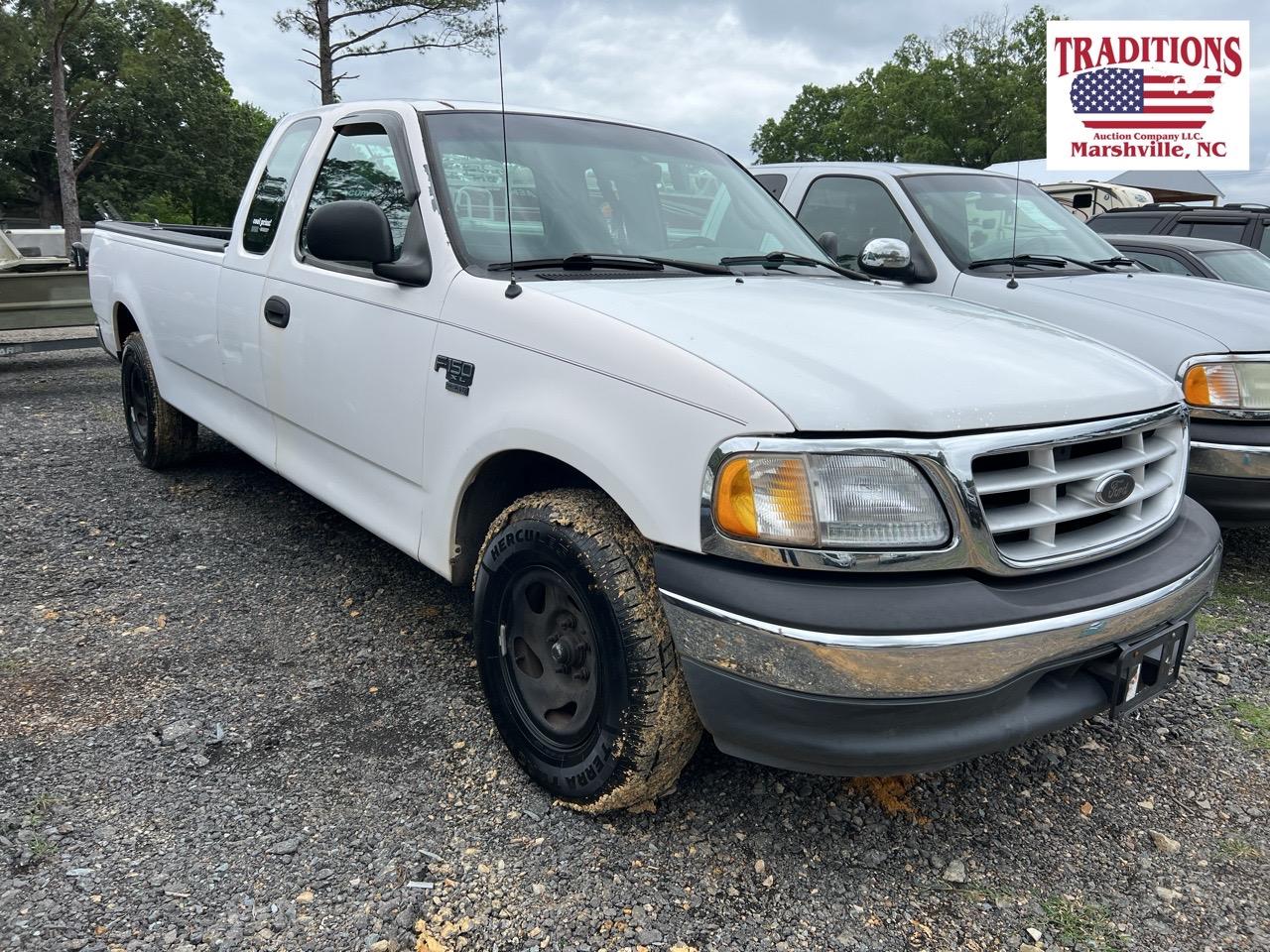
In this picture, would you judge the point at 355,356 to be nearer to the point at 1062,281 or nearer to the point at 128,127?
the point at 1062,281

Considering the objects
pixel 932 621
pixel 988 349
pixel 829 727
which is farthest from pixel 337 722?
pixel 988 349

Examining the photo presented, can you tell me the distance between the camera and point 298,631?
3.55 meters

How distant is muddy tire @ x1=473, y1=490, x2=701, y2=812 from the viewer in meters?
2.16

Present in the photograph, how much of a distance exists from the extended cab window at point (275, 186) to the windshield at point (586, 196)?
97 centimetres

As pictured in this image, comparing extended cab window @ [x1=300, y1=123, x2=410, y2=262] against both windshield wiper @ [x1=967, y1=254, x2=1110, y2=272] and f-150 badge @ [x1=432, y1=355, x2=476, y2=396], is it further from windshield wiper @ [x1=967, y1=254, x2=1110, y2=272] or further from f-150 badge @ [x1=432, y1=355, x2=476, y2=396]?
windshield wiper @ [x1=967, y1=254, x2=1110, y2=272]

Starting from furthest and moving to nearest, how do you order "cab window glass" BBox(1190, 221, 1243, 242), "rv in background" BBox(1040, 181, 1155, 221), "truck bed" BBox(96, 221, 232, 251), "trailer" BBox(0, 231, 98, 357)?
"rv in background" BBox(1040, 181, 1155, 221)
"cab window glass" BBox(1190, 221, 1243, 242)
"trailer" BBox(0, 231, 98, 357)
"truck bed" BBox(96, 221, 232, 251)

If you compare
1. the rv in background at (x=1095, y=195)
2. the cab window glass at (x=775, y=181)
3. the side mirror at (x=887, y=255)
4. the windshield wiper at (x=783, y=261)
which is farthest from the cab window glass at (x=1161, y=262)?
the rv in background at (x=1095, y=195)

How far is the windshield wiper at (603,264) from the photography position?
2.75 metres

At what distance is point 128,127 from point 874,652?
45.8 metres

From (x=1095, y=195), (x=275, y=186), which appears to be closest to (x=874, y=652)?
(x=275, y=186)

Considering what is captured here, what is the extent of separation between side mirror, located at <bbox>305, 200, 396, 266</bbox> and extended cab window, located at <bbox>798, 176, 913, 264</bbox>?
333 centimetres

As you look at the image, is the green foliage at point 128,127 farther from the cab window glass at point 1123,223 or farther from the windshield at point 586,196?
the windshield at point 586,196

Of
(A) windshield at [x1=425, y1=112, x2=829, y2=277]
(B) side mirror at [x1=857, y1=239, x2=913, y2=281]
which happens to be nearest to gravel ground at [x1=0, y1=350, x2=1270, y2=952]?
(A) windshield at [x1=425, y1=112, x2=829, y2=277]

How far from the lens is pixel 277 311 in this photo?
3.58 m
